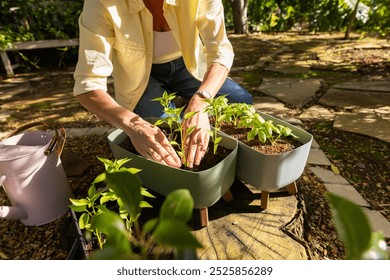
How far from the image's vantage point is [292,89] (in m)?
3.42

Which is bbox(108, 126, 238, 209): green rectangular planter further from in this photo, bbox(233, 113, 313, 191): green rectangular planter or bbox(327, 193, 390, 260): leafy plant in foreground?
bbox(327, 193, 390, 260): leafy plant in foreground

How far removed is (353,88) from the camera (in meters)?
3.31

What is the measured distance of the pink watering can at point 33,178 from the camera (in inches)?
56.6

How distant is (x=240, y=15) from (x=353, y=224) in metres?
7.52

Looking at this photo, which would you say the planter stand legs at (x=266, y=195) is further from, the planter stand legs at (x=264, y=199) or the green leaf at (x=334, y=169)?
the green leaf at (x=334, y=169)

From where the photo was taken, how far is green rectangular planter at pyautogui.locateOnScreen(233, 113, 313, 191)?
1.22 meters

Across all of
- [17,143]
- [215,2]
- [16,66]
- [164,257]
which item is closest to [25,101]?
[16,66]

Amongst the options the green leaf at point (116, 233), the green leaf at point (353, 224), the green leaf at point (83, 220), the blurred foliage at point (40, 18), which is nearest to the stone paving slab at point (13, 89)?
the blurred foliage at point (40, 18)

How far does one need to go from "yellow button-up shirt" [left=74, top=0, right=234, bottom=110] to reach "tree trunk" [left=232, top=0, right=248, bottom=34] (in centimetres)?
541

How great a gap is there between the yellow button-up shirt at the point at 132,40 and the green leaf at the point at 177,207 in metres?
1.35

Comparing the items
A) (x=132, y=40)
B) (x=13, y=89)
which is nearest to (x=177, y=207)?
(x=132, y=40)

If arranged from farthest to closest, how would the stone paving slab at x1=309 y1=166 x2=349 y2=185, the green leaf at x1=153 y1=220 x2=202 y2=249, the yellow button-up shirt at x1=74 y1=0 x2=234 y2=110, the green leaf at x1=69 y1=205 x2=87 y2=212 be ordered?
1. the stone paving slab at x1=309 y1=166 x2=349 y2=185
2. the yellow button-up shirt at x1=74 y1=0 x2=234 y2=110
3. the green leaf at x1=69 y1=205 x2=87 y2=212
4. the green leaf at x1=153 y1=220 x2=202 y2=249

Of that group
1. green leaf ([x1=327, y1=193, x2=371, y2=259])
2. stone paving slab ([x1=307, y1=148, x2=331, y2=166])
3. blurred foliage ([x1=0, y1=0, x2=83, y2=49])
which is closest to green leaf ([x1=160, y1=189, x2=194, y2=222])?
green leaf ([x1=327, y1=193, x2=371, y2=259])

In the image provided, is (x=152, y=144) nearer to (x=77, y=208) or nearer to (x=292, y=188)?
(x=77, y=208)
